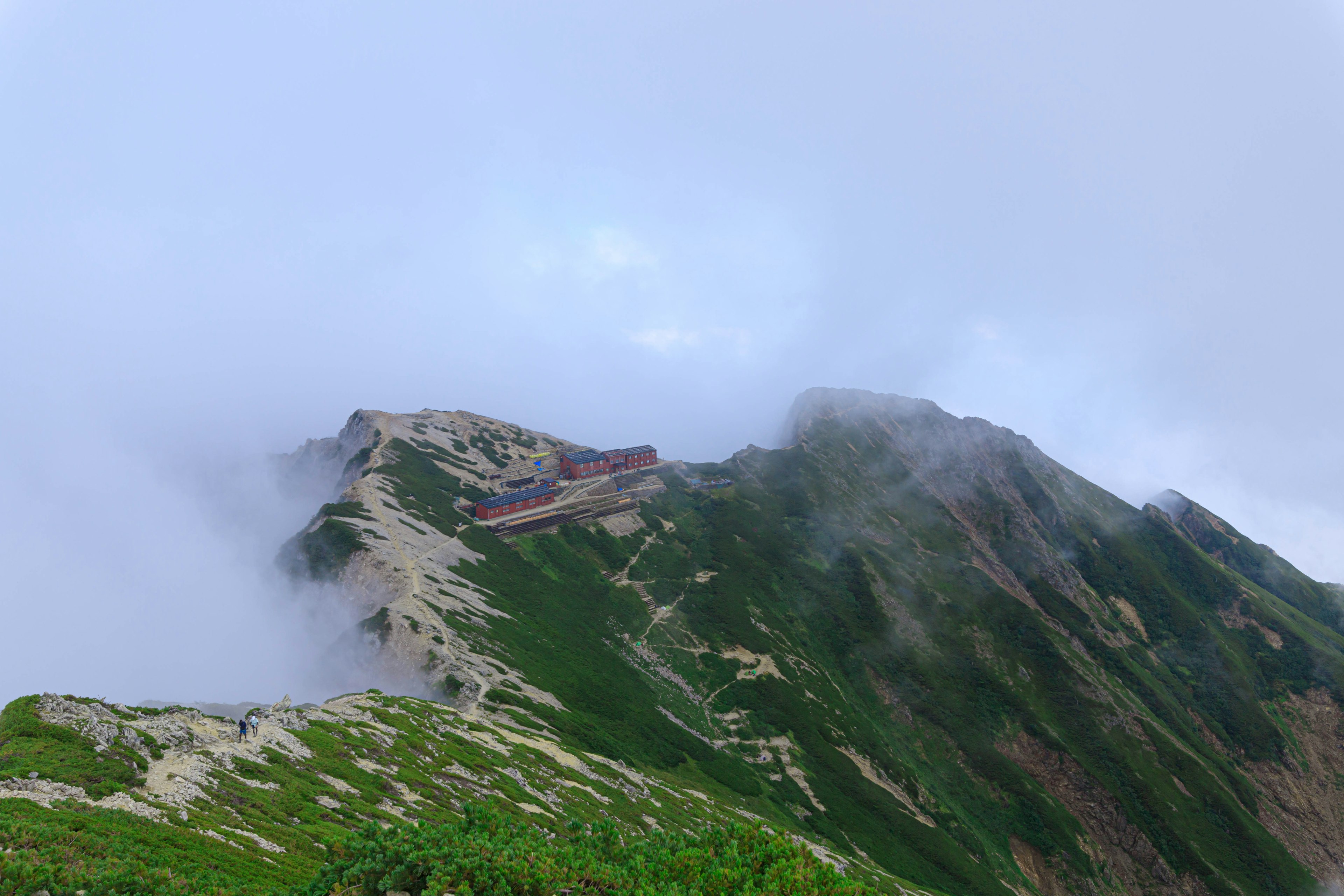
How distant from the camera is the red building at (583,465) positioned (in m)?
172

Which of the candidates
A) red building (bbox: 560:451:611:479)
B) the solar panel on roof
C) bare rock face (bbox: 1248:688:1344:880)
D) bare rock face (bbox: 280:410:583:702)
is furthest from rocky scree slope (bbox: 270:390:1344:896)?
red building (bbox: 560:451:611:479)

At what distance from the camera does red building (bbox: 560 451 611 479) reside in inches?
6781

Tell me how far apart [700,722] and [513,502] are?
221 feet

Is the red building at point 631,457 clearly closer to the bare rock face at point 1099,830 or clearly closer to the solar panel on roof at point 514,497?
the solar panel on roof at point 514,497

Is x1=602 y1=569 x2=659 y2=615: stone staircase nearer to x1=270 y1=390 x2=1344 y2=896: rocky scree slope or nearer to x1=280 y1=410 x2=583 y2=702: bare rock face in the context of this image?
x1=270 y1=390 x2=1344 y2=896: rocky scree slope

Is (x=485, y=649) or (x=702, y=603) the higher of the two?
(x=702, y=603)

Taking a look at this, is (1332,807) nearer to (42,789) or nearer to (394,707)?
(394,707)

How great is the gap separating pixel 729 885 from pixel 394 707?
42.3 metres

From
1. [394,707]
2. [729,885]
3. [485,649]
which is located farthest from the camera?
[485,649]

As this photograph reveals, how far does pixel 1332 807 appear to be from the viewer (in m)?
138

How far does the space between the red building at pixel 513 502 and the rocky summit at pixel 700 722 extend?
864mm

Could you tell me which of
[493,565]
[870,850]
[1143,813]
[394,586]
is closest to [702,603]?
[493,565]

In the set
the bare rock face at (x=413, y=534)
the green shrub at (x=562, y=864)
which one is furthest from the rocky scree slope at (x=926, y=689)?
the green shrub at (x=562, y=864)

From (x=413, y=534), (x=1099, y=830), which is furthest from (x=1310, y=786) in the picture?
(x=413, y=534)
